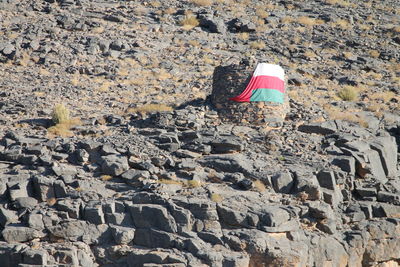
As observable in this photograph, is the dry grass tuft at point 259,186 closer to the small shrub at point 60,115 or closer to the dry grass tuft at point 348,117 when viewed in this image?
the dry grass tuft at point 348,117

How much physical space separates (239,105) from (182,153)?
380cm

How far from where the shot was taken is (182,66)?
33.5m

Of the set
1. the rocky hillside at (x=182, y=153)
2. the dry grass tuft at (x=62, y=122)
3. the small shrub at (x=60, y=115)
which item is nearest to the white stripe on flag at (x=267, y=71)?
the rocky hillside at (x=182, y=153)

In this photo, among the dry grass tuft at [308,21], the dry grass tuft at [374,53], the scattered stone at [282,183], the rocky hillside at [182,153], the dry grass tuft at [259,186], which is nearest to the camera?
the rocky hillside at [182,153]

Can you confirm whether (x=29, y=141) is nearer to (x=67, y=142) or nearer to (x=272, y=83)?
(x=67, y=142)

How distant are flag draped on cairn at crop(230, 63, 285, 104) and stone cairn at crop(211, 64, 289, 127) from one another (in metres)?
0.14

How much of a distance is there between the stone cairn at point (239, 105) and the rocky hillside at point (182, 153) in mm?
144

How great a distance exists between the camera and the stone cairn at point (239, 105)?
2492 centimetres

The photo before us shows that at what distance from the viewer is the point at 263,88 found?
2505 cm

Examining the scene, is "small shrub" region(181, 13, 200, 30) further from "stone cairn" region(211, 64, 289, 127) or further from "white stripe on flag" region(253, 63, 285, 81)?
"white stripe on flag" region(253, 63, 285, 81)

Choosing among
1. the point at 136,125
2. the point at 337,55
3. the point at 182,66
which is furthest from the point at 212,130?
the point at 337,55

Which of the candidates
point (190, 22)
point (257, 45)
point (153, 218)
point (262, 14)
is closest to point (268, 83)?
point (153, 218)

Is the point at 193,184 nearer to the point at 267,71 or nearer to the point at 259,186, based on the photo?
the point at 259,186

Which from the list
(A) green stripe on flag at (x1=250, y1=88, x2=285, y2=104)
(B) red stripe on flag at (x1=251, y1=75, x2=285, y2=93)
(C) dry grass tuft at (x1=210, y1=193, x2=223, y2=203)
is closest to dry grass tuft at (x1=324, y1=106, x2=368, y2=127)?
(B) red stripe on flag at (x1=251, y1=75, x2=285, y2=93)
